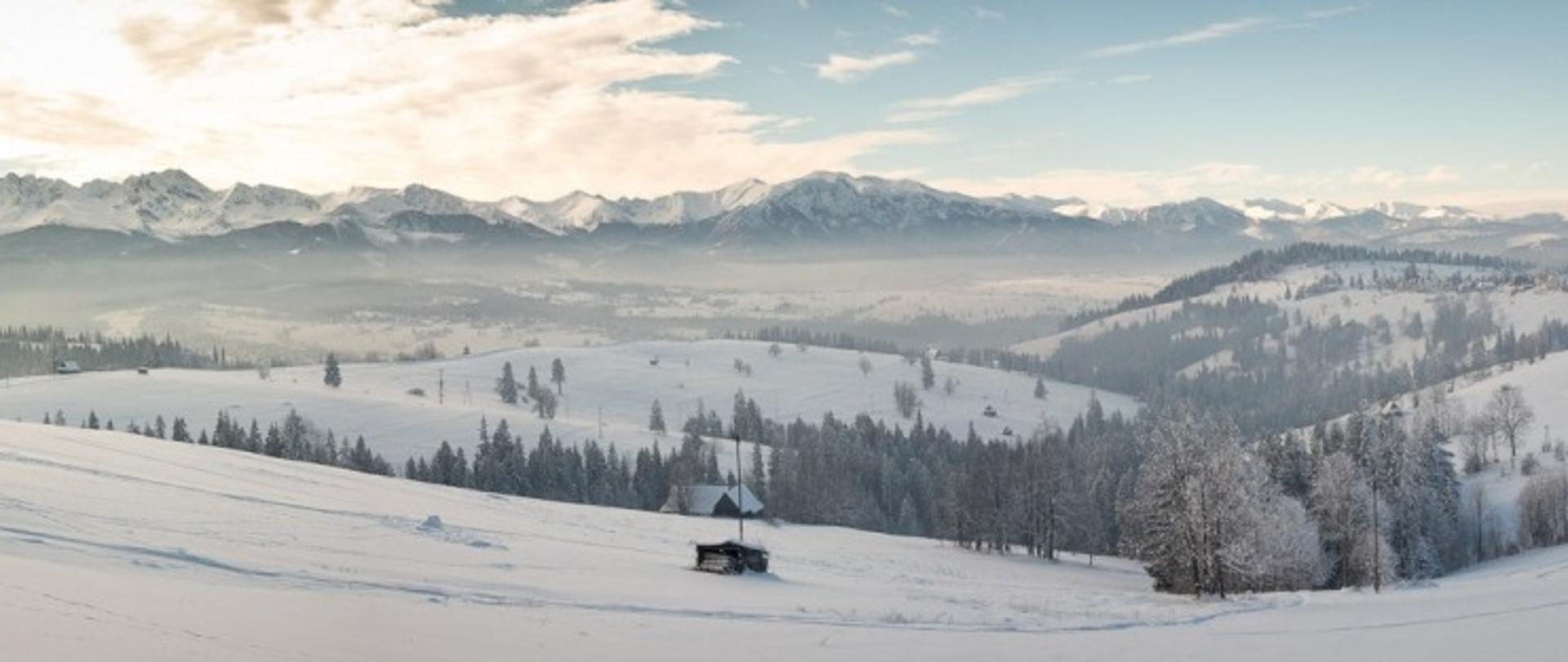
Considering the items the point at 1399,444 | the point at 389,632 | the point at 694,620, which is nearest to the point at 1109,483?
the point at 1399,444

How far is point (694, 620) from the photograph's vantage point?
36.6 metres

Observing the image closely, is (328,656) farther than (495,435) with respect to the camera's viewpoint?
No

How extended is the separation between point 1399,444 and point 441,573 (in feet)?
285

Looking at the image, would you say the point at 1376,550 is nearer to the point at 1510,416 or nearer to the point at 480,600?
the point at 480,600

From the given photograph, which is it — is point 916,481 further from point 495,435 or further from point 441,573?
point 441,573

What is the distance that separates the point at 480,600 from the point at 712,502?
92.4 metres

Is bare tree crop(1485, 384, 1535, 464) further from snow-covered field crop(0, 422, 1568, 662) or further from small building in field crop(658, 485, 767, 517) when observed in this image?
snow-covered field crop(0, 422, 1568, 662)

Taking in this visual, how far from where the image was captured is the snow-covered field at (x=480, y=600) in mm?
26688

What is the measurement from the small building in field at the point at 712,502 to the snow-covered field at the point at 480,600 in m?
58.1

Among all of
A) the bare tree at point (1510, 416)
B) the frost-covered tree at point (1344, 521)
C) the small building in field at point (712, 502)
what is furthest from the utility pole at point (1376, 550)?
the bare tree at point (1510, 416)

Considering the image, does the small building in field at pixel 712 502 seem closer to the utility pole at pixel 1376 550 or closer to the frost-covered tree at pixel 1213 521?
the frost-covered tree at pixel 1213 521

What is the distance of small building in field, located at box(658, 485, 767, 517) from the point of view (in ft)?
409

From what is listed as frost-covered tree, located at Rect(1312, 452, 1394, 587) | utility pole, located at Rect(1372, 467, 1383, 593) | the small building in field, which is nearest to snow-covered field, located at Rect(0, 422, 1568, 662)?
utility pole, located at Rect(1372, 467, 1383, 593)

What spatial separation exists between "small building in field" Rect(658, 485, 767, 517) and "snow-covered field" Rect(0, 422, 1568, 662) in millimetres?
58141
